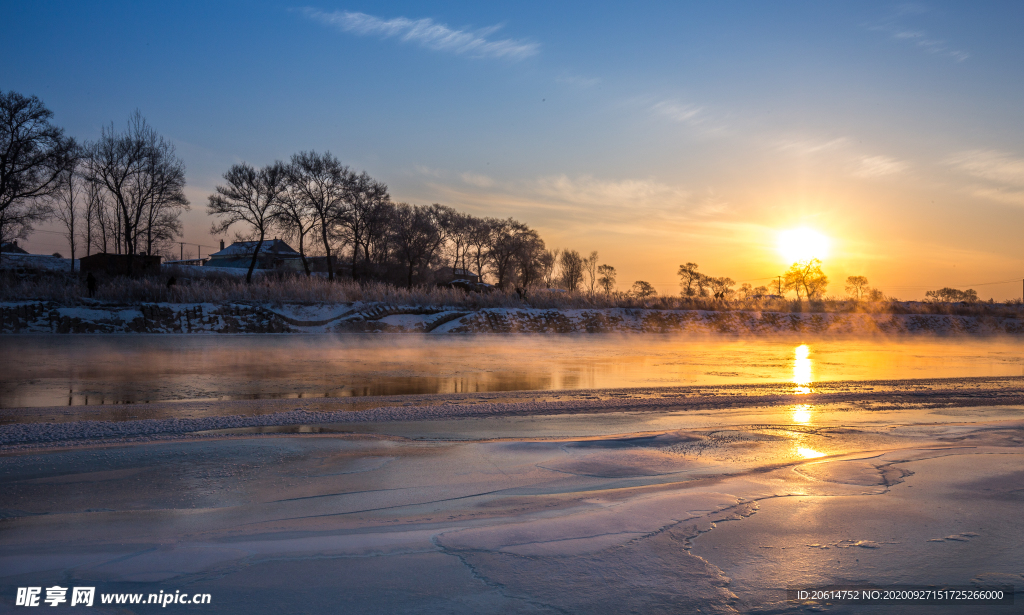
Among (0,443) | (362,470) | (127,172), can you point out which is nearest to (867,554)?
(362,470)

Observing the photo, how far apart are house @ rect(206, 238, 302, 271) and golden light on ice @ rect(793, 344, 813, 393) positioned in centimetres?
6277

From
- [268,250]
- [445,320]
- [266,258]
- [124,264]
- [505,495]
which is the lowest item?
[505,495]

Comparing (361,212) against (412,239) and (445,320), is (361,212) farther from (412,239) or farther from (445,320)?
(445,320)

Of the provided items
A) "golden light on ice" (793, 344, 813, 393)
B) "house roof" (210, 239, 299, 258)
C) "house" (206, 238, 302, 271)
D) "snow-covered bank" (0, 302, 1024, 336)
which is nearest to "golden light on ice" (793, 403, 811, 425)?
"golden light on ice" (793, 344, 813, 393)

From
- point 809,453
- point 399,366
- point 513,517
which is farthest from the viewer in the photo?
point 399,366

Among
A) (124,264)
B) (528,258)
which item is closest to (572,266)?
(528,258)

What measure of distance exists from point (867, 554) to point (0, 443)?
6.64m

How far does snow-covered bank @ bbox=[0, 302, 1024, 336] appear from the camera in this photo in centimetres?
1983

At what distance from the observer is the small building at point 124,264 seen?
4500cm

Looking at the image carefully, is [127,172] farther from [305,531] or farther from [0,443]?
[305,531]

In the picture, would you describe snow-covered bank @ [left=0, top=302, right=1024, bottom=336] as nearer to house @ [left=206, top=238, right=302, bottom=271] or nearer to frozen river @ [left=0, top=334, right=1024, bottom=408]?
frozen river @ [left=0, top=334, right=1024, bottom=408]

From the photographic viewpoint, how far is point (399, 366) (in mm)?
12609

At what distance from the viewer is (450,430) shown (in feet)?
21.0

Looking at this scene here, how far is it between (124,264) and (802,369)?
165 feet
